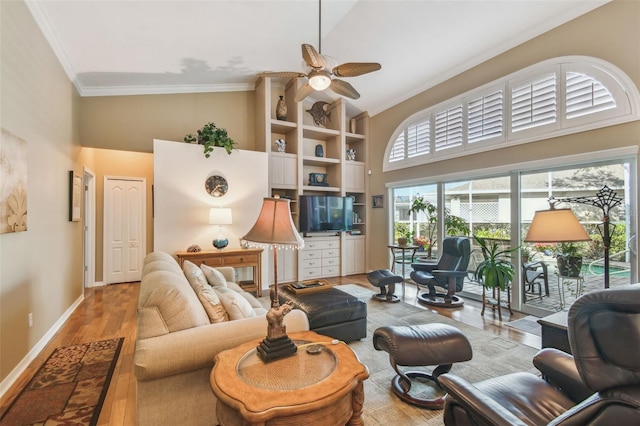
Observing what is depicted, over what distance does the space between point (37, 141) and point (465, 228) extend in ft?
18.3

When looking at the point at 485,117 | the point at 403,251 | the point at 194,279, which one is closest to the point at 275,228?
the point at 194,279

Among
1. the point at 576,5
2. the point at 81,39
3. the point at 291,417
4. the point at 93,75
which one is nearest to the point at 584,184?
the point at 576,5

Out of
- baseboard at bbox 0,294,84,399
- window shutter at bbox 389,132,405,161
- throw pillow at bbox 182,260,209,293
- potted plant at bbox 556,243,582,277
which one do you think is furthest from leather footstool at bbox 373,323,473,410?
window shutter at bbox 389,132,405,161

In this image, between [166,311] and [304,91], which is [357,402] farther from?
[304,91]

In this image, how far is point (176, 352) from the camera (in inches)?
58.5

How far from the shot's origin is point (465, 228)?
468 centimetres

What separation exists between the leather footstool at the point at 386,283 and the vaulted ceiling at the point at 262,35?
343 centimetres

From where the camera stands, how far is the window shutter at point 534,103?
3.50 metres

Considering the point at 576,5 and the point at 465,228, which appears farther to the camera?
the point at 465,228

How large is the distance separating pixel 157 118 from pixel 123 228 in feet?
7.57

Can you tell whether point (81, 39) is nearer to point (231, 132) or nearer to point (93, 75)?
point (93, 75)

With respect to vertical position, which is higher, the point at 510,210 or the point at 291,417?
the point at 510,210

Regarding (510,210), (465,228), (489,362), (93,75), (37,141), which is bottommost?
(489,362)

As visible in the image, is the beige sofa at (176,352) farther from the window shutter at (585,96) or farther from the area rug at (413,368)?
the window shutter at (585,96)
